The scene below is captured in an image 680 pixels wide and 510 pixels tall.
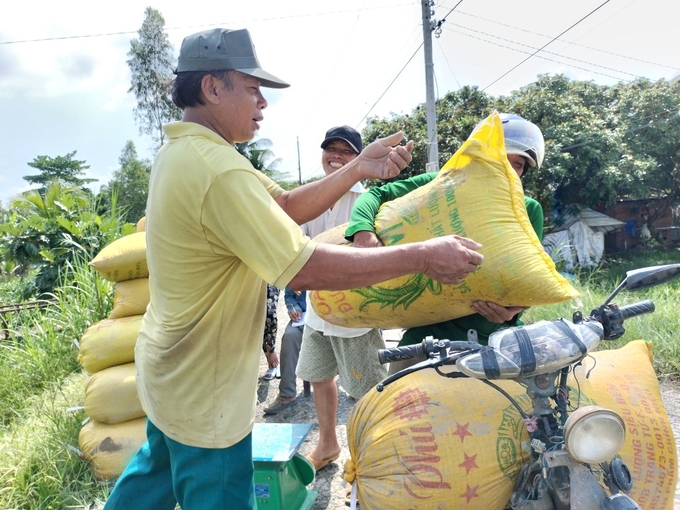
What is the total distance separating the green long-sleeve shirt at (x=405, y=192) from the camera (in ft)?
5.88

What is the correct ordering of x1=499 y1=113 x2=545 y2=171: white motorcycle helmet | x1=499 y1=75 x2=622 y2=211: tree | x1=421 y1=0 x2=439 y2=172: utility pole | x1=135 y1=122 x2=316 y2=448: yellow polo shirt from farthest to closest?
→ x1=499 y1=75 x2=622 y2=211: tree < x1=421 y1=0 x2=439 y2=172: utility pole < x1=499 y1=113 x2=545 y2=171: white motorcycle helmet < x1=135 y1=122 x2=316 y2=448: yellow polo shirt

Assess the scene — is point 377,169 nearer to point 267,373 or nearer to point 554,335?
point 554,335

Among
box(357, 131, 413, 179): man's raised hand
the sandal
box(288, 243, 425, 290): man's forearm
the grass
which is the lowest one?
the sandal

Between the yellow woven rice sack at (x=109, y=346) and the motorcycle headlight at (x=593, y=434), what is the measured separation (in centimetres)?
246

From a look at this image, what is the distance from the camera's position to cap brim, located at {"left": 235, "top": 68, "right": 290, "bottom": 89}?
1.39 meters

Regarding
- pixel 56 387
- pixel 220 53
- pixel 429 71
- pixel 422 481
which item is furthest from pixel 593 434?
pixel 429 71

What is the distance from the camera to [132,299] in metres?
2.94

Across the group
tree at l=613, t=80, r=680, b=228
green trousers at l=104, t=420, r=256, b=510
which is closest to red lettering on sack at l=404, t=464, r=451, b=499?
green trousers at l=104, t=420, r=256, b=510

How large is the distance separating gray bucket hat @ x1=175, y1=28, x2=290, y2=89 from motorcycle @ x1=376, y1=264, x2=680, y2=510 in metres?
0.98

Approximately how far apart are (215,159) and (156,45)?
1069 inches

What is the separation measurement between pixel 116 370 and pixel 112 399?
0.20 metres

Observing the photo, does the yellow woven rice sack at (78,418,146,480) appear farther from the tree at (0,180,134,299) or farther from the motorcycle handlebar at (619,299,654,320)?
the tree at (0,180,134,299)

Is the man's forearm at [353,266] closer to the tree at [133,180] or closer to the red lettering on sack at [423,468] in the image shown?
the red lettering on sack at [423,468]

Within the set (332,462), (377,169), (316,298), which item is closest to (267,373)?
(332,462)
